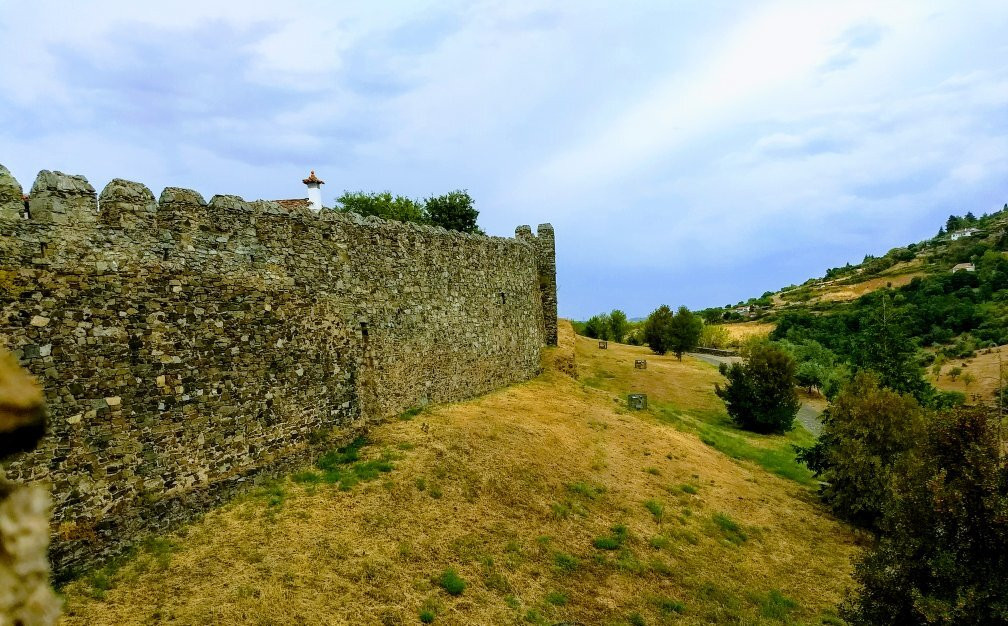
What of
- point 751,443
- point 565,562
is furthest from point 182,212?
point 751,443

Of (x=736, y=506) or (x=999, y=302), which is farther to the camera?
(x=999, y=302)

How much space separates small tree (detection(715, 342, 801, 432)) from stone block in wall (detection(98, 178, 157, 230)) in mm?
30273

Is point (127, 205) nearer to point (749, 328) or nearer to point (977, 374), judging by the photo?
point (977, 374)

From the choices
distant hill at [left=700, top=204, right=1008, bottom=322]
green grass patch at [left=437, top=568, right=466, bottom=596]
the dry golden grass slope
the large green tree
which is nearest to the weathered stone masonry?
the dry golden grass slope

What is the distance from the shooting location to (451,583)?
34.5 feet

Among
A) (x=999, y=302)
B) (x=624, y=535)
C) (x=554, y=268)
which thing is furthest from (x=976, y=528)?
(x=999, y=302)

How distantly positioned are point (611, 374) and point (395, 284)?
2369 cm

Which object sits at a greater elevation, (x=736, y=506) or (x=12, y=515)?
(x=12, y=515)

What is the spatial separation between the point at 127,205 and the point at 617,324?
215 ft

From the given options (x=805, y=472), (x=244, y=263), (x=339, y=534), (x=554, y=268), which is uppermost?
(x=554, y=268)

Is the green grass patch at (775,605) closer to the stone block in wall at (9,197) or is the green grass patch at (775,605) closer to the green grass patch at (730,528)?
the green grass patch at (730,528)

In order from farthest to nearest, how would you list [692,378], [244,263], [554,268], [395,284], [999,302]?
[999,302] < [692,378] < [554,268] < [395,284] < [244,263]

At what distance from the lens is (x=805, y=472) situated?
24.8 meters

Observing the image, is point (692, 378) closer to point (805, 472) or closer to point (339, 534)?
point (805, 472)
